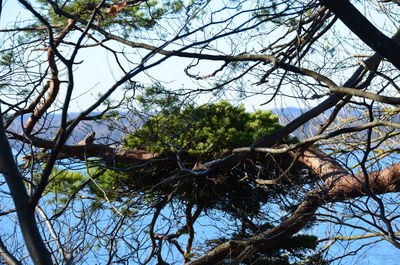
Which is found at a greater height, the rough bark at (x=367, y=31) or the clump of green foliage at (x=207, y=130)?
the clump of green foliage at (x=207, y=130)

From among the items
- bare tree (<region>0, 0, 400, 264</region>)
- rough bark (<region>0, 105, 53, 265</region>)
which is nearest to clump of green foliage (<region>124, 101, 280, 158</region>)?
bare tree (<region>0, 0, 400, 264</region>)

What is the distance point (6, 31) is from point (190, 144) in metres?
1.74

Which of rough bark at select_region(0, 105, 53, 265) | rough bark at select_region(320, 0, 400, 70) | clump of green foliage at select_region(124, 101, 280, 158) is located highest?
clump of green foliage at select_region(124, 101, 280, 158)

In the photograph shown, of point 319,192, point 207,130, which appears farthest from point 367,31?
point 207,130

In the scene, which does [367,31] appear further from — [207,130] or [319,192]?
[207,130]

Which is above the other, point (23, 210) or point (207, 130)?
point (207, 130)

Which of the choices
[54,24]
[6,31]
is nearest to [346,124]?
[54,24]

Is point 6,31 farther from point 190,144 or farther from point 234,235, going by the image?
point 234,235

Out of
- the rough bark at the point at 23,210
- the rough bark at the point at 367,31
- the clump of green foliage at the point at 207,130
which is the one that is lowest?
the rough bark at the point at 23,210

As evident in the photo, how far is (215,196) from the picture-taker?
457 cm

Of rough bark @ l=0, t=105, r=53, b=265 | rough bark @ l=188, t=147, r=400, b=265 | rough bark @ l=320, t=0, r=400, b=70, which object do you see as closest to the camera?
rough bark @ l=0, t=105, r=53, b=265

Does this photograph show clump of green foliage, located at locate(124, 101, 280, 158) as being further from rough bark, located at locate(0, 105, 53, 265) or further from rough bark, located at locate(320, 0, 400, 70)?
rough bark, located at locate(0, 105, 53, 265)

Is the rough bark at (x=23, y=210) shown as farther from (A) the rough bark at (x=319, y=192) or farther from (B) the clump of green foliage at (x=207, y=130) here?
(B) the clump of green foliage at (x=207, y=130)

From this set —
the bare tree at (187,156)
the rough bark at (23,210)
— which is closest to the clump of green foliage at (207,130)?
the bare tree at (187,156)
